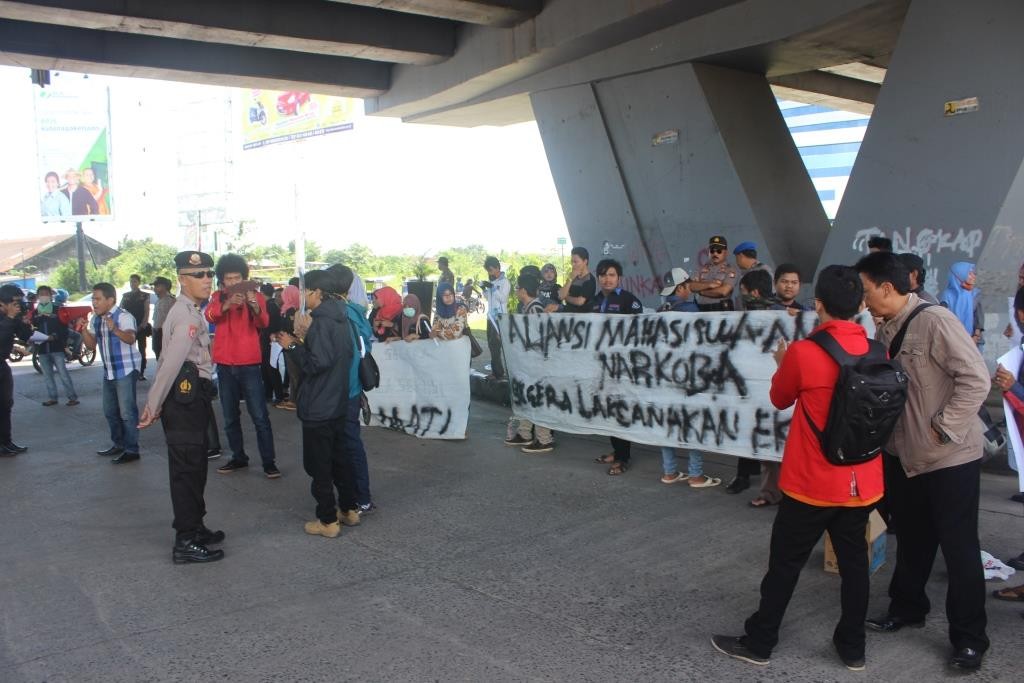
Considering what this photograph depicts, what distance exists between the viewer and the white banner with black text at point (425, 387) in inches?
355

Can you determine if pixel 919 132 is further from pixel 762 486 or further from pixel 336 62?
pixel 336 62

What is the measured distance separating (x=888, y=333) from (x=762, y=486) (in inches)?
102

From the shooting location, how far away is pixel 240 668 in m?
4.00

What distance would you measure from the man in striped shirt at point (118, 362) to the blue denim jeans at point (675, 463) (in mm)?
5513

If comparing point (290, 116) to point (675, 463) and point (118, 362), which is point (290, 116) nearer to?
point (118, 362)

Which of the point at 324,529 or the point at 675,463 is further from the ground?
the point at 675,463

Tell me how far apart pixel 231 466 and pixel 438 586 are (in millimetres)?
3988

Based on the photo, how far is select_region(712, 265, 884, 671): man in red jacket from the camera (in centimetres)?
369

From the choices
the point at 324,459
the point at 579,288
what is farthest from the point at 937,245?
the point at 324,459

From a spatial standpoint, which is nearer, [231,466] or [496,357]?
[231,466]

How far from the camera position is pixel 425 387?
30.5 feet

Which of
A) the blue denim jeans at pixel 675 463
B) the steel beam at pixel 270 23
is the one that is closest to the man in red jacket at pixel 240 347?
the blue denim jeans at pixel 675 463

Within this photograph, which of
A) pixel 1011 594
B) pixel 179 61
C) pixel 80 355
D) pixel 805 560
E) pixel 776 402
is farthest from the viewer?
pixel 80 355

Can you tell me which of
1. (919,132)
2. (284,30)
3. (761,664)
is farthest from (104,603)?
(284,30)
